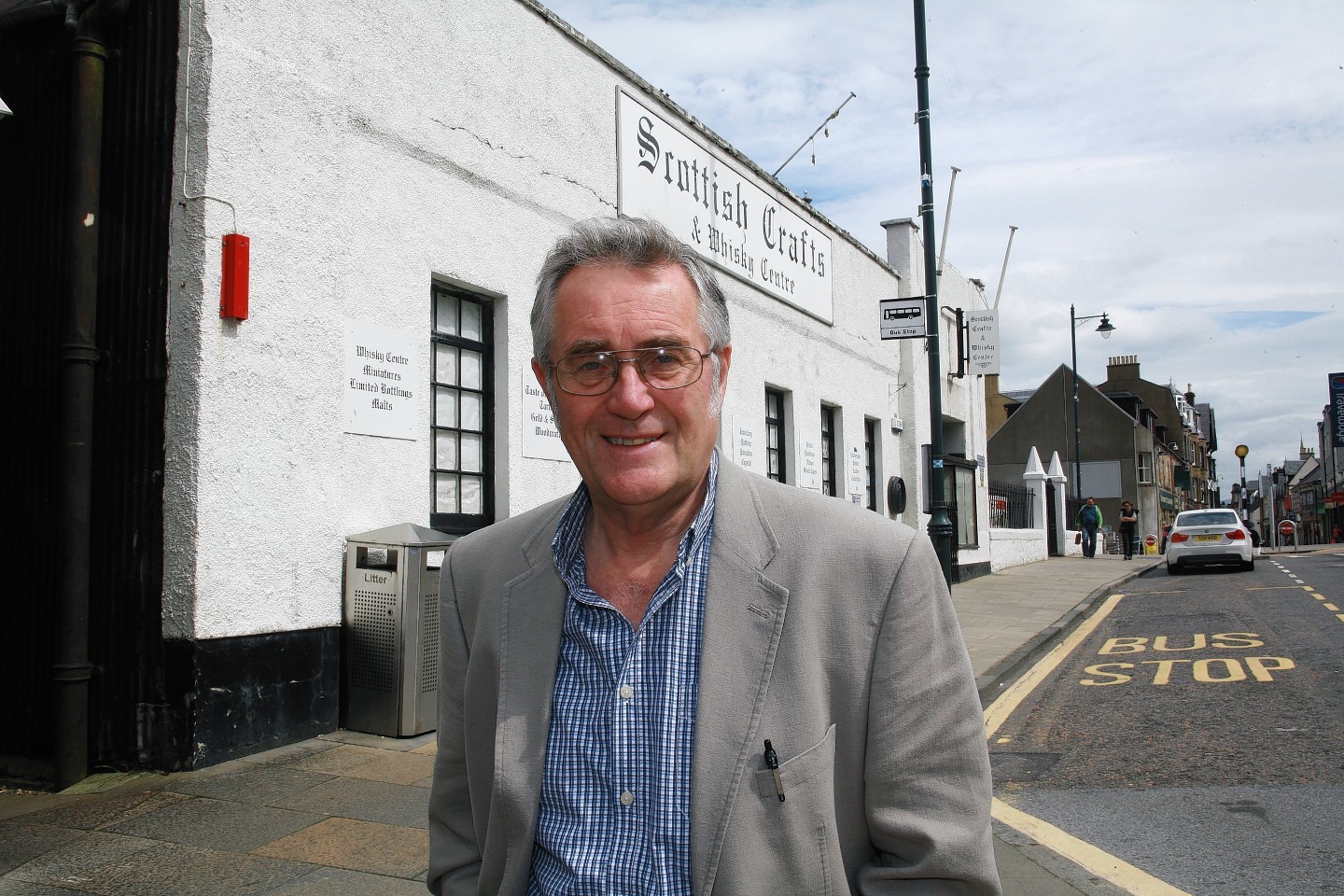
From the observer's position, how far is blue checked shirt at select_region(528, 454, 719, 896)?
1621 mm

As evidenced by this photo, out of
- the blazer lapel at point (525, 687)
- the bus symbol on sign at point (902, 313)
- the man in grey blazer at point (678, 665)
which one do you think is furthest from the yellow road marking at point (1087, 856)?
the bus symbol on sign at point (902, 313)

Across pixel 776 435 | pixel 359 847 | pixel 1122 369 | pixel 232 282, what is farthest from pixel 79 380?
pixel 1122 369

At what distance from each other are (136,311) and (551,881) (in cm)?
471

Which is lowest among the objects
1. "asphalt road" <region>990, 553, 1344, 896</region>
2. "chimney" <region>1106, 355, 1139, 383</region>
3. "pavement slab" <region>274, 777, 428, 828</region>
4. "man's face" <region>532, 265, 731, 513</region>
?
"asphalt road" <region>990, 553, 1344, 896</region>

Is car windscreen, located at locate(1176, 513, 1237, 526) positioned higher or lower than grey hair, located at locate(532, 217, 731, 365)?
lower

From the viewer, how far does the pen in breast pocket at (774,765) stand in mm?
1553

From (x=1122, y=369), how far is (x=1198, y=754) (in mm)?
61549

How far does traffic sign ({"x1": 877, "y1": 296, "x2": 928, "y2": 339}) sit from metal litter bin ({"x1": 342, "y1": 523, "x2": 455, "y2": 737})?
594 cm

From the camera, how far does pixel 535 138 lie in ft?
26.2

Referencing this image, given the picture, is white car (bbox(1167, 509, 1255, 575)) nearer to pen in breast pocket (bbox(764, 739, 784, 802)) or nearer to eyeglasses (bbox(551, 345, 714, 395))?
eyeglasses (bbox(551, 345, 714, 395))

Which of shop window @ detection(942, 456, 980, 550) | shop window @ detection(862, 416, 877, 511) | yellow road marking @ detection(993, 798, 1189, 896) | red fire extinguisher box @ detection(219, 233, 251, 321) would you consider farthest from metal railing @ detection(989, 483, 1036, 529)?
red fire extinguisher box @ detection(219, 233, 251, 321)

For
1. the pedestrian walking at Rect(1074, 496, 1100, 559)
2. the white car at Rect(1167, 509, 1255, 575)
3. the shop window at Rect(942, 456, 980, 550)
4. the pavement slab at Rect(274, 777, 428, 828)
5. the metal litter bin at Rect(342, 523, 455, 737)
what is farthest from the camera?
the pedestrian walking at Rect(1074, 496, 1100, 559)

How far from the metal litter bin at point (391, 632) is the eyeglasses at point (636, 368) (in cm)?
409

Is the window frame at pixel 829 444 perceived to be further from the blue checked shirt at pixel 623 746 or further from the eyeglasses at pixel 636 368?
the blue checked shirt at pixel 623 746
